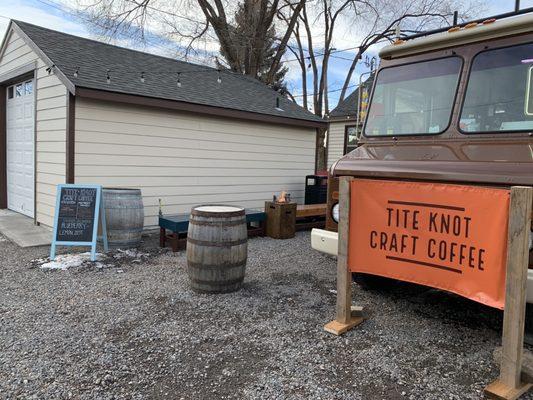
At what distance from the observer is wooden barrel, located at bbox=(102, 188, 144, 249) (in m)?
6.04

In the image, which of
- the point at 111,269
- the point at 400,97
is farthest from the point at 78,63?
the point at 400,97

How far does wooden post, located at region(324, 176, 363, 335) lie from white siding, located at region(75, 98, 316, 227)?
4.50m

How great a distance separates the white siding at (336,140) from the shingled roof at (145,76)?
632 centimetres

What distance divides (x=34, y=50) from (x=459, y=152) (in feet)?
22.9

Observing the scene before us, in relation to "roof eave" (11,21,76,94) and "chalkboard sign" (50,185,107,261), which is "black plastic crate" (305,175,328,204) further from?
"roof eave" (11,21,76,94)

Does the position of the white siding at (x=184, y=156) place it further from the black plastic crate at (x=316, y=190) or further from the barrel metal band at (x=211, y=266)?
the barrel metal band at (x=211, y=266)

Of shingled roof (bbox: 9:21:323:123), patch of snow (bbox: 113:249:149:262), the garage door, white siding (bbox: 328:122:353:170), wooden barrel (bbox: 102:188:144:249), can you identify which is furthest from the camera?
white siding (bbox: 328:122:353:170)

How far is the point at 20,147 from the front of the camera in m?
8.41

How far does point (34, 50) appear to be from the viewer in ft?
23.7

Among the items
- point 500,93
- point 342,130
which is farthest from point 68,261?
point 342,130

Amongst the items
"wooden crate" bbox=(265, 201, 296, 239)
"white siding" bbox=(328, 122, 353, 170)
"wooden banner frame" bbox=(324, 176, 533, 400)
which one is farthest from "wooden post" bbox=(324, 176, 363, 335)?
"white siding" bbox=(328, 122, 353, 170)

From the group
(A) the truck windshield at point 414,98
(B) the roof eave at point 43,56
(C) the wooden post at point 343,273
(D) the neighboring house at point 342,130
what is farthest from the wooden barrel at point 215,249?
(D) the neighboring house at point 342,130

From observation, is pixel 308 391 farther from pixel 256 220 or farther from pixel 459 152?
pixel 256 220

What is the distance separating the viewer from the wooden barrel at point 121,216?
→ 604cm
